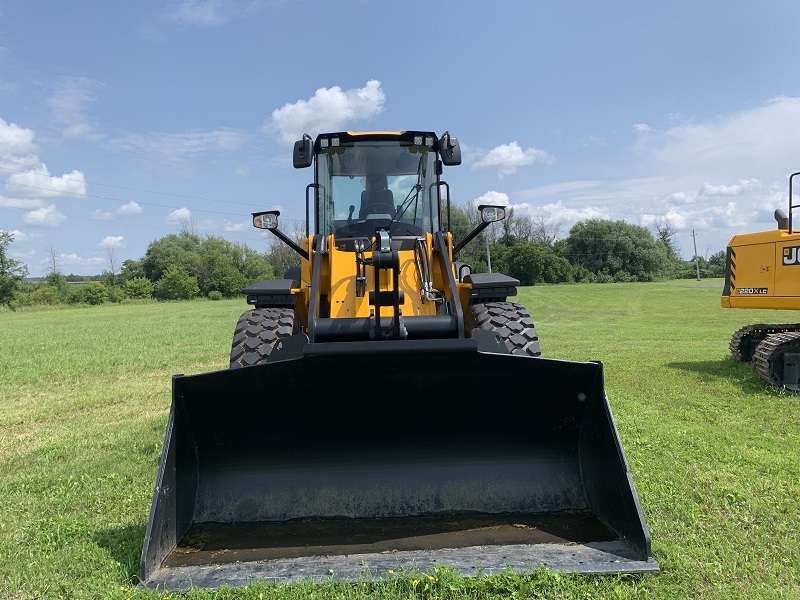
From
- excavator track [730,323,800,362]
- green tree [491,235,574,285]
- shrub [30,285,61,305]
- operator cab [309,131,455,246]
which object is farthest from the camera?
shrub [30,285,61,305]

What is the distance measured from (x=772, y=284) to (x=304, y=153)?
697cm

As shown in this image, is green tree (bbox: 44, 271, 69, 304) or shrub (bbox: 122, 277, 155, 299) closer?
green tree (bbox: 44, 271, 69, 304)

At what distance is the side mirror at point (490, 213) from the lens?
5.12 meters

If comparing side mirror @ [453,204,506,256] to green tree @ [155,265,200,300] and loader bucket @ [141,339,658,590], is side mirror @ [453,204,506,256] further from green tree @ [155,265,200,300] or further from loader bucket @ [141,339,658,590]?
green tree @ [155,265,200,300]

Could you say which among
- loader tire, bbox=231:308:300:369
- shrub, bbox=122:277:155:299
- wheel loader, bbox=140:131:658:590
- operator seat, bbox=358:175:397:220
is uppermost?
operator seat, bbox=358:175:397:220

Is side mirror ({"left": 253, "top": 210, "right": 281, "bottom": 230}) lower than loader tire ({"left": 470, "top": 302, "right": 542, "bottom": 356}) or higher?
higher

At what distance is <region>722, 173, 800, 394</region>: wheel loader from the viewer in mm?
8234

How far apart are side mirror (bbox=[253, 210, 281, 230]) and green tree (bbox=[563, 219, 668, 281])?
66611mm

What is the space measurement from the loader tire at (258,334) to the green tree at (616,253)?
66402 millimetres

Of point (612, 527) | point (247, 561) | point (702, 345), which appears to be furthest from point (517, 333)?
point (702, 345)

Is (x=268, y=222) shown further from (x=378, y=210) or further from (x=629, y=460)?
(x=629, y=460)

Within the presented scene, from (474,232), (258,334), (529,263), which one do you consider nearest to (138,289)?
(529,263)

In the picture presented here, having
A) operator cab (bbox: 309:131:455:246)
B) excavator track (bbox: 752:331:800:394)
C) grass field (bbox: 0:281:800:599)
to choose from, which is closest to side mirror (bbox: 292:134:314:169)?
operator cab (bbox: 309:131:455:246)

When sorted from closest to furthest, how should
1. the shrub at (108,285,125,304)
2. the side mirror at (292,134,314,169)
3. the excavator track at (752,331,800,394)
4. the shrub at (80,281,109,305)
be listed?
the side mirror at (292,134,314,169) → the excavator track at (752,331,800,394) → the shrub at (80,281,109,305) → the shrub at (108,285,125,304)
